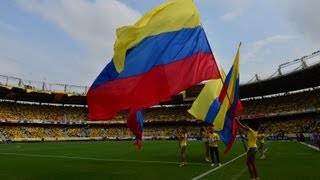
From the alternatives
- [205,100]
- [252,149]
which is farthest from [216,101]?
[252,149]

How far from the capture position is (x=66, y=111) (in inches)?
3457

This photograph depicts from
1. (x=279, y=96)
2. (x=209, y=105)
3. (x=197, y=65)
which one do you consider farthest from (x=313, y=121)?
(x=197, y=65)

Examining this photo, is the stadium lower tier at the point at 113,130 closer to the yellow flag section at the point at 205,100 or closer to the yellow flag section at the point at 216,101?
the yellow flag section at the point at 205,100

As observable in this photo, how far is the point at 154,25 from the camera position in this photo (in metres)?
14.1

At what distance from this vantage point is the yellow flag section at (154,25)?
14086mm

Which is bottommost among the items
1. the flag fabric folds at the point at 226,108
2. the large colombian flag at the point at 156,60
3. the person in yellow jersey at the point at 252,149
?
the person in yellow jersey at the point at 252,149

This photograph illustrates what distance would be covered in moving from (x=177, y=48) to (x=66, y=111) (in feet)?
255

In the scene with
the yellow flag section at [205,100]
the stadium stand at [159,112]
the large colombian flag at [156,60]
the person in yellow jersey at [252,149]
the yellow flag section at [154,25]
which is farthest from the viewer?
the stadium stand at [159,112]

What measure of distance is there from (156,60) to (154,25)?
1454 millimetres

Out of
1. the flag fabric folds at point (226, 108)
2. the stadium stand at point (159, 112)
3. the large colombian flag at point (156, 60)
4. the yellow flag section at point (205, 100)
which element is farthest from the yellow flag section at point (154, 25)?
the stadium stand at point (159, 112)

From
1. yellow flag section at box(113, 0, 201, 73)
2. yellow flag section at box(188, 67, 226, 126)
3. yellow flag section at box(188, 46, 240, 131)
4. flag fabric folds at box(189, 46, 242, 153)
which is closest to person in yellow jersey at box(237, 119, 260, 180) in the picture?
flag fabric folds at box(189, 46, 242, 153)

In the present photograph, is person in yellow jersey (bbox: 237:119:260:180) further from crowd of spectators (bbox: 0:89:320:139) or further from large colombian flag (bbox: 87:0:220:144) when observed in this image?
crowd of spectators (bbox: 0:89:320:139)

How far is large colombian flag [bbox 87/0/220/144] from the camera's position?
13477 mm

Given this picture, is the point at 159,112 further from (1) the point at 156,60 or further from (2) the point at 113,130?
(1) the point at 156,60
